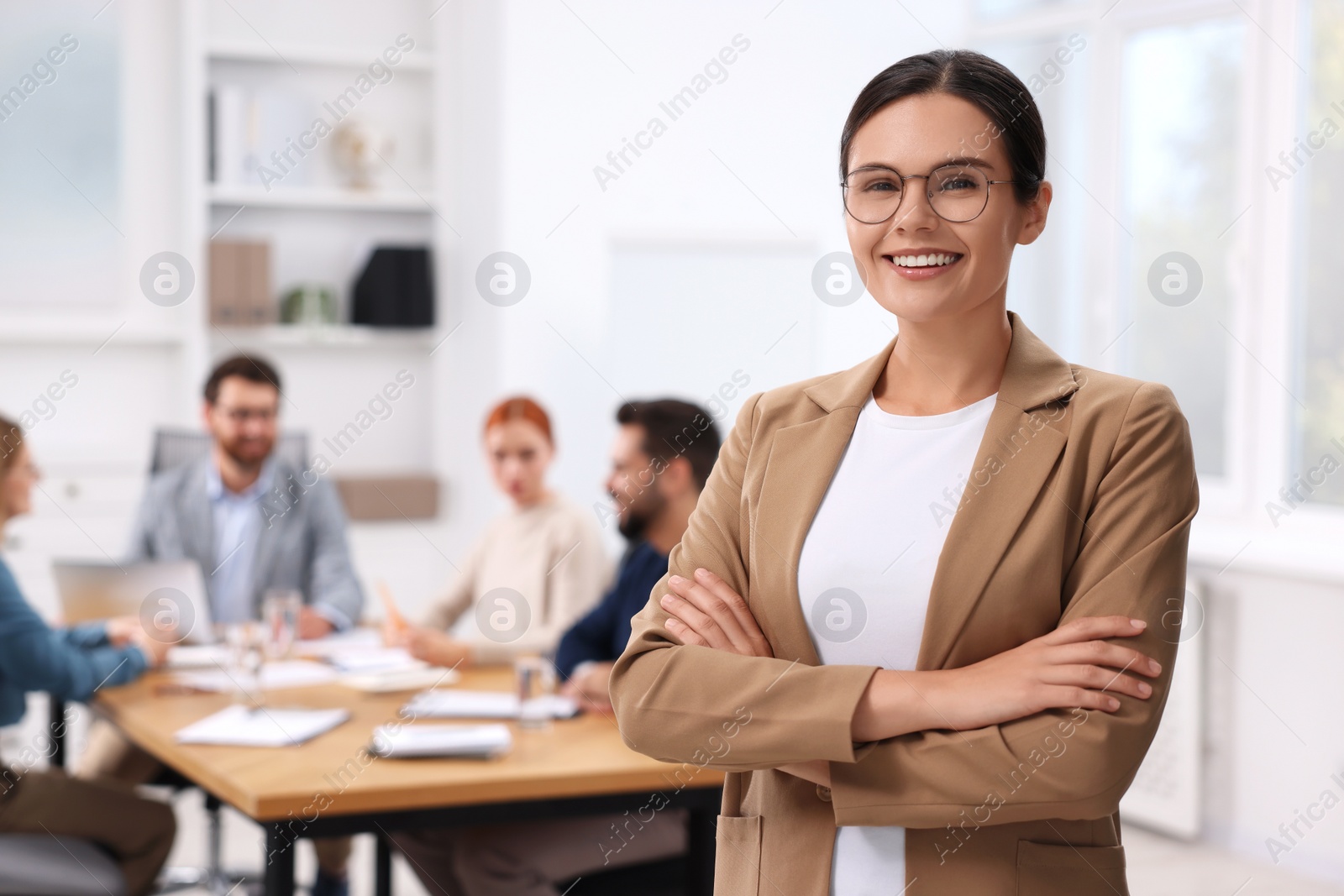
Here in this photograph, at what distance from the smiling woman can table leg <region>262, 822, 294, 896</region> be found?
38.0 inches

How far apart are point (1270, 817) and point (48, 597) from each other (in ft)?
13.9

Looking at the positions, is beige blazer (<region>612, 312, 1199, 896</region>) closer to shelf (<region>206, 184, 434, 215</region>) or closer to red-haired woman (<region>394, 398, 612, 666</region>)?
red-haired woman (<region>394, 398, 612, 666</region>)

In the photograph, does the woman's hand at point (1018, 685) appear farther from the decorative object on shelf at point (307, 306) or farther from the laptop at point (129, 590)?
the decorative object on shelf at point (307, 306)

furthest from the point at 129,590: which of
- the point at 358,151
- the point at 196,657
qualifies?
the point at 358,151

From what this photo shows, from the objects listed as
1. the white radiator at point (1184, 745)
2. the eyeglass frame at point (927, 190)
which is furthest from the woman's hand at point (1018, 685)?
the white radiator at point (1184, 745)

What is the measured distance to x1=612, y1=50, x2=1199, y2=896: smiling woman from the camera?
120 centimetres

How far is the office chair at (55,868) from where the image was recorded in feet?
7.74

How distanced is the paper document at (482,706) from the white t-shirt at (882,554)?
1282 mm

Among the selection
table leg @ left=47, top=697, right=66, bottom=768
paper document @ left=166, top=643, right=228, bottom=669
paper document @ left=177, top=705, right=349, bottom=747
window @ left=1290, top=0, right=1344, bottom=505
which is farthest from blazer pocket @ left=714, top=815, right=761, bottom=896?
window @ left=1290, top=0, right=1344, bottom=505

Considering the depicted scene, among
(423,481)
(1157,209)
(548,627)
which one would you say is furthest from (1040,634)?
(423,481)

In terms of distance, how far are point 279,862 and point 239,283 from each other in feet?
10.8

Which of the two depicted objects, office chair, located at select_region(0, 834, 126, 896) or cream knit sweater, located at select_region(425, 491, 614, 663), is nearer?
office chair, located at select_region(0, 834, 126, 896)

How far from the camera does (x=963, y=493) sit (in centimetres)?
124

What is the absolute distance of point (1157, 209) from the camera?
4.40 m
